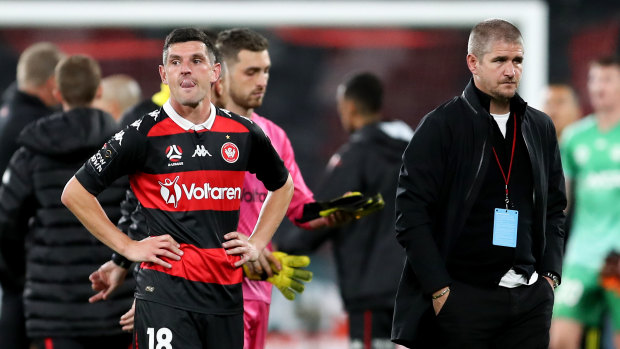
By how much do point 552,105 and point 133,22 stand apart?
151 inches

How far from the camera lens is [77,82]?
5520mm

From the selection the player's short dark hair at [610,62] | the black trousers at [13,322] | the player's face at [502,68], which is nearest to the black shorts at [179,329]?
the player's face at [502,68]

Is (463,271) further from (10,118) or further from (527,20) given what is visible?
(527,20)

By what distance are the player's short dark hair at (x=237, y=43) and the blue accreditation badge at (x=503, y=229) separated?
1603mm

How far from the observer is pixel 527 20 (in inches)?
397

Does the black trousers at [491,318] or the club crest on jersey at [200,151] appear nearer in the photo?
the club crest on jersey at [200,151]

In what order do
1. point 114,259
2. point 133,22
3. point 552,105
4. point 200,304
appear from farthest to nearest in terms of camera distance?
1. point 133,22
2. point 552,105
3. point 114,259
4. point 200,304

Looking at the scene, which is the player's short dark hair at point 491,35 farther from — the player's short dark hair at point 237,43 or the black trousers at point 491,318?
the player's short dark hair at point 237,43

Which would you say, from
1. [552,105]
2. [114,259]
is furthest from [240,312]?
[552,105]

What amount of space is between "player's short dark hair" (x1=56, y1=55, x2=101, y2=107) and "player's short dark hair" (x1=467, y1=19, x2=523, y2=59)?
208cm

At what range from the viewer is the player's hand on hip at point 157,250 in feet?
13.5

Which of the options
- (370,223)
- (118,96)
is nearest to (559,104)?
(370,223)

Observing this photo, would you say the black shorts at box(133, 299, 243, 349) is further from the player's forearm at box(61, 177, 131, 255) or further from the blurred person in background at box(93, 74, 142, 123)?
the blurred person in background at box(93, 74, 142, 123)

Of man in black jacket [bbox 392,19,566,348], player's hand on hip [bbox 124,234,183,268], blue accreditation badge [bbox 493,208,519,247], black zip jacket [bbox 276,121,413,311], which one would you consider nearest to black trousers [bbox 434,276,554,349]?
man in black jacket [bbox 392,19,566,348]
